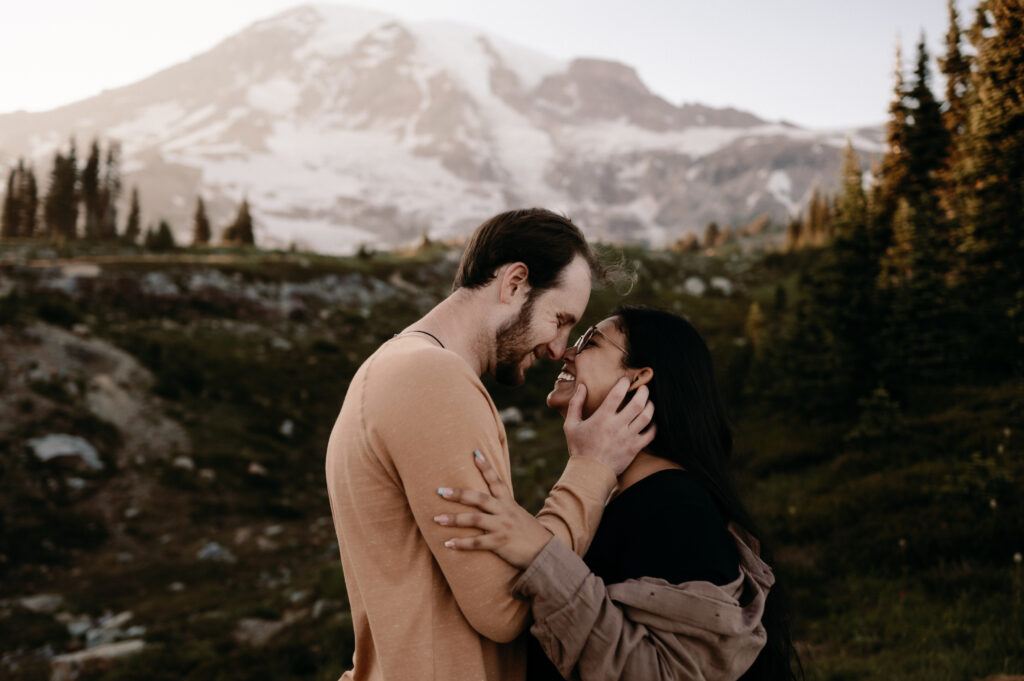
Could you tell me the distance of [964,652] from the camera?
543cm

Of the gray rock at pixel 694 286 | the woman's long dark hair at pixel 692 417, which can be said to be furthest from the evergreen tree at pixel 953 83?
the gray rock at pixel 694 286

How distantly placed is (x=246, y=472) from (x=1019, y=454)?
1654cm

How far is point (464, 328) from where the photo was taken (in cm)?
273

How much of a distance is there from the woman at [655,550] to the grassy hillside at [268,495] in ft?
8.41

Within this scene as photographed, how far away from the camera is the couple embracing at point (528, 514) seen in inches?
85.4

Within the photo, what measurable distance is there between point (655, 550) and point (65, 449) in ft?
57.3

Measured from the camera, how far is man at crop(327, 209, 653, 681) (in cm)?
215

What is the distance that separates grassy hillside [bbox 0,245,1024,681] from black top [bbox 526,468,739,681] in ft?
9.35

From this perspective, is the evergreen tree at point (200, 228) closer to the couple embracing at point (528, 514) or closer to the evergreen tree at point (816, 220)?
the evergreen tree at point (816, 220)

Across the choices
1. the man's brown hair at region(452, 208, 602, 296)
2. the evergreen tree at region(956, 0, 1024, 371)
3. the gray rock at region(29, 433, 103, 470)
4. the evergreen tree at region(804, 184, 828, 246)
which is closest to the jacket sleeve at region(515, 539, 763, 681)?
the man's brown hair at region(452, 208, 602, 296)

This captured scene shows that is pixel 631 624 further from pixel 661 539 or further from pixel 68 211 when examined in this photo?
pixel 68 211

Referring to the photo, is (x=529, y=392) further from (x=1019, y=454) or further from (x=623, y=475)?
(x=623, y=475)

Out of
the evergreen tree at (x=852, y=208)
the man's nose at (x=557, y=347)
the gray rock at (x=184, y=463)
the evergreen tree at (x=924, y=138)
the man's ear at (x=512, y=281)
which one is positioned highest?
the evergreen tree at (x=924, y=138)

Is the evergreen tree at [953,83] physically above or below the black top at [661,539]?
above
